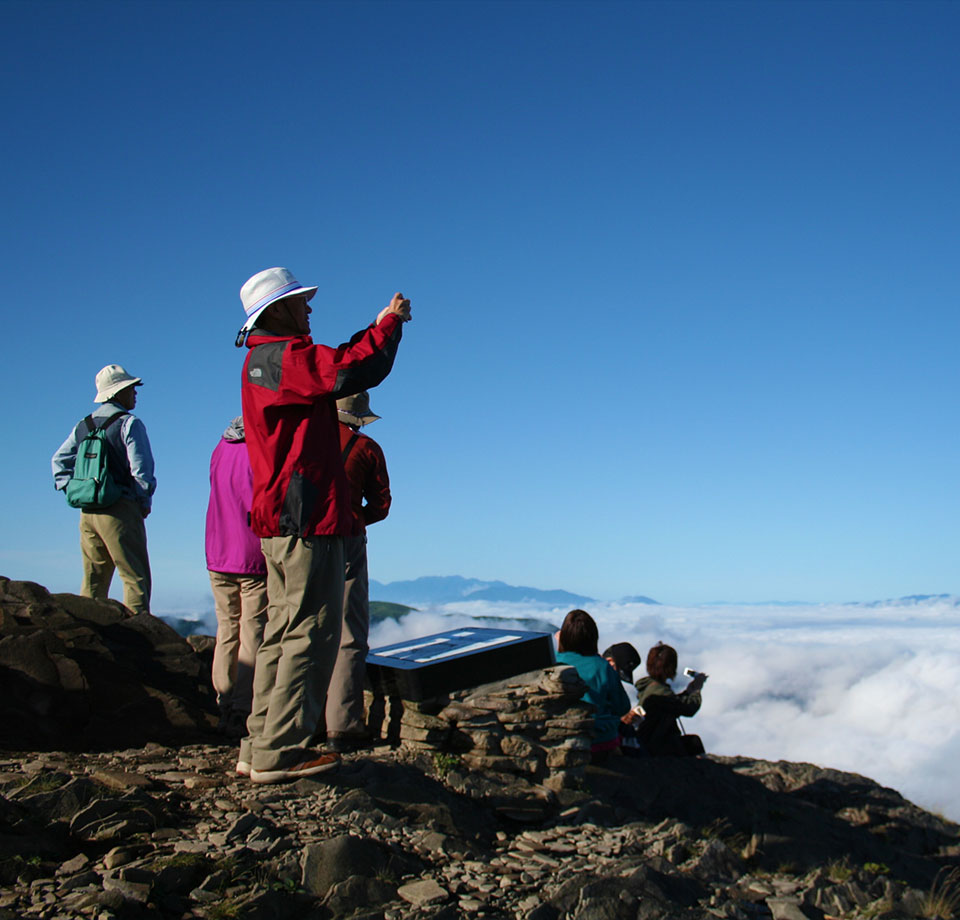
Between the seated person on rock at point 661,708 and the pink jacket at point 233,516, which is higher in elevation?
the pink jacket at point 233,516

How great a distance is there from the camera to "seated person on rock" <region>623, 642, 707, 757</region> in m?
→ 10.0

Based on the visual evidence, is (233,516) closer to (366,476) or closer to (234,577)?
(234,577)

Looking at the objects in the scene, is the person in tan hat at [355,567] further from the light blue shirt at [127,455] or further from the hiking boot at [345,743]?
the light blue shirt at [127,455]

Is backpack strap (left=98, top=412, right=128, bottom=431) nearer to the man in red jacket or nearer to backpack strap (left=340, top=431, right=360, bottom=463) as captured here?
backpack strap (left=340, top=431, right=360, bottom=463)

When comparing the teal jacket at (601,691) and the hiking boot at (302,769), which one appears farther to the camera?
the teal jacket at (601,691)

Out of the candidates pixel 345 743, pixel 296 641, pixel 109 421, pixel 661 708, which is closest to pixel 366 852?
pixel 296 641

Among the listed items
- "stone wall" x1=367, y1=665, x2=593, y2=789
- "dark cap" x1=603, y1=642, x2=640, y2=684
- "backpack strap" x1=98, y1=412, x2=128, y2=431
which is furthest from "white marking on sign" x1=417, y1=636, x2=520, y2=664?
"backpack strap" x1=98, y1=412, x2=128, y2=431

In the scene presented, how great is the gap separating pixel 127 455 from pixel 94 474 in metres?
0.41

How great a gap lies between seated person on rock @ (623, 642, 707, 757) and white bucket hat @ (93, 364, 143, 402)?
668 centimetres

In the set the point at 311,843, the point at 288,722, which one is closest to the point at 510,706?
the point at 288,722

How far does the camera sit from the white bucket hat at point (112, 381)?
10.2 meters

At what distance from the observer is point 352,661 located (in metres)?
7.63

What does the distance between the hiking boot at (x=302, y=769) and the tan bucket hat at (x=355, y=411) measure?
9.06ft

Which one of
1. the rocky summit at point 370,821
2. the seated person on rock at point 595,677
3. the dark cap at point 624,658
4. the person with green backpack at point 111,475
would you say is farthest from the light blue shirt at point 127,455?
the dark cap at point 624,658
